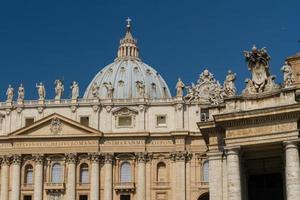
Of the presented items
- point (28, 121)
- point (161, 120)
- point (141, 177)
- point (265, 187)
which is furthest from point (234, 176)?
point (28, 121)

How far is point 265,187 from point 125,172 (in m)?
40.7

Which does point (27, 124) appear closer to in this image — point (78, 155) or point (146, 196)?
point (78, 155)

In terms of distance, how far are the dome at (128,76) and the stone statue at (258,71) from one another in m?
78.7

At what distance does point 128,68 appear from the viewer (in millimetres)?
123375

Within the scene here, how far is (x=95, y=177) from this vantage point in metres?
73.1

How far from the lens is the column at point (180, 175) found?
71812 millimetres

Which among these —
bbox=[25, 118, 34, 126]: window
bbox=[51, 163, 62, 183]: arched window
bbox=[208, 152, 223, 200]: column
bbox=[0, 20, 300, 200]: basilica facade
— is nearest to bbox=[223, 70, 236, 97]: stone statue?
bbox=[208, 152, 223, 200]: column

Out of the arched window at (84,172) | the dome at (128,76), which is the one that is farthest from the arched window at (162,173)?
Answer: the dome at (128,76)

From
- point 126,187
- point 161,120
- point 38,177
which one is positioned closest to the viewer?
point 126,187

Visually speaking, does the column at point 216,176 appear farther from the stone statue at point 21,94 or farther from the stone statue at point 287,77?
the stone statue at point 21,94

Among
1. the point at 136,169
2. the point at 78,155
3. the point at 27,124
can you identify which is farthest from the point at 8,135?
the point at 136,169

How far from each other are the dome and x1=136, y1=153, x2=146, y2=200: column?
39.0 meters

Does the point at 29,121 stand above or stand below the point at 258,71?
above

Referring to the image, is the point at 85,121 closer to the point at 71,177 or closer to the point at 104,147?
the point at 104,147
